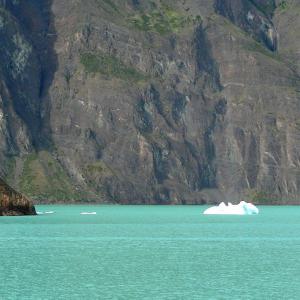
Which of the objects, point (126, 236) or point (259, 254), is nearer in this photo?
point (259, 254)

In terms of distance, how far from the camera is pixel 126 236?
16838 centimetres

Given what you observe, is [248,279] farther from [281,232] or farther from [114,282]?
[281,232]

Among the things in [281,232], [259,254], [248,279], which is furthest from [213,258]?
[281,232]

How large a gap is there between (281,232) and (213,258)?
65.4 meters

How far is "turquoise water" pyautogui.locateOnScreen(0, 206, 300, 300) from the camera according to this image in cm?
9138

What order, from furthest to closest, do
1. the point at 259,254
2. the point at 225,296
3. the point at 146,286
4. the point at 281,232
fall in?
the point at 281,232, the point at 259,254, the point at 146,286, the point at 225,296

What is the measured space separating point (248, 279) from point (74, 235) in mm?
73484

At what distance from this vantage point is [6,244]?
476ft

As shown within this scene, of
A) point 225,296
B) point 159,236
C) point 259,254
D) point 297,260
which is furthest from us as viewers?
point 159,236

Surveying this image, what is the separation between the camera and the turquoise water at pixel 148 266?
9138cm

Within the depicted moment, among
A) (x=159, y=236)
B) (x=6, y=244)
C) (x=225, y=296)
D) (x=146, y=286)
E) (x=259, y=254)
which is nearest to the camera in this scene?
(x=225, y=296)

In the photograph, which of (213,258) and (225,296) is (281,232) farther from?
(225,296)

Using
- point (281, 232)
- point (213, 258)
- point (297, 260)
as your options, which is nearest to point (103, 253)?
point (213, 258)

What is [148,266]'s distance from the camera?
11119 cm
